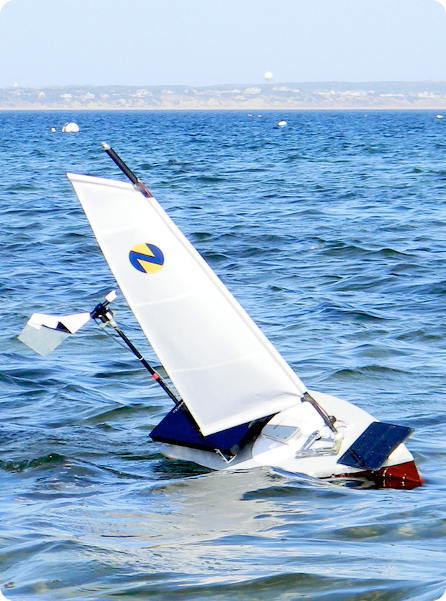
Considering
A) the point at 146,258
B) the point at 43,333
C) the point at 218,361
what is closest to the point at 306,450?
the point at 218,361

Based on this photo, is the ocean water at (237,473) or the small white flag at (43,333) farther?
the small white flag at (43,333)

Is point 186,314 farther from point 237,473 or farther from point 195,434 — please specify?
point 237,473

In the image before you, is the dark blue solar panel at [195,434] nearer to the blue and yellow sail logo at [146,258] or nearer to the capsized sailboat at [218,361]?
the capsized sailboat at [218,361]

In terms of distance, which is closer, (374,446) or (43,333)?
(374,446)

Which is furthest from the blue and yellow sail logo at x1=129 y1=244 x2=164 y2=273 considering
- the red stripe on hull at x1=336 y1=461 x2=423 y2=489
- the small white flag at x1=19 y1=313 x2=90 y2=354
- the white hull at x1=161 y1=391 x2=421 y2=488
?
the red stripe on hull at x1=336 y1=461 x2=423 y2=489

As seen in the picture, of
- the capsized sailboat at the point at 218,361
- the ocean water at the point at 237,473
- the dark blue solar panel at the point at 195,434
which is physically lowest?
the ocean water at the point at 237,473

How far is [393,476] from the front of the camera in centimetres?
995

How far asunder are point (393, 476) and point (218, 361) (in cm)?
193

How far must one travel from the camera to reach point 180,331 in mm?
9938

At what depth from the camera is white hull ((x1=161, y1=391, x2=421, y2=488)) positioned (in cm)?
996

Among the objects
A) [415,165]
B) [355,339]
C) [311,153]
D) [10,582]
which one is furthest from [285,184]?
[10,582]

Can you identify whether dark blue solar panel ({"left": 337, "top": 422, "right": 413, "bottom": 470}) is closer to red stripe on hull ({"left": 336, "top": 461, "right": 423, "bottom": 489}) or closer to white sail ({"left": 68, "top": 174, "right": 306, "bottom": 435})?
red stripe on hull ({"left": 336, "top": 461, "right": 423, "bottom": 489})

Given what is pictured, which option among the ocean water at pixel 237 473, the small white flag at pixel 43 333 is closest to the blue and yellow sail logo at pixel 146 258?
the small white flag at pixel 43 333

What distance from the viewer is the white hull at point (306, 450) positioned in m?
9.96
